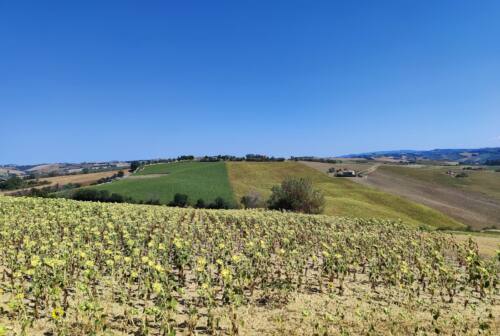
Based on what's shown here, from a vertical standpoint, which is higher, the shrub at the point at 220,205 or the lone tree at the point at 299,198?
the lone tree at the point at 299,198

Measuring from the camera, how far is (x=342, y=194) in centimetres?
8144

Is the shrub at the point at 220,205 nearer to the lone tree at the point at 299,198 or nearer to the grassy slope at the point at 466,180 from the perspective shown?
the lone tree at the point at 299,198

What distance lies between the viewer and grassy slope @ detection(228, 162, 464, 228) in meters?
65.4

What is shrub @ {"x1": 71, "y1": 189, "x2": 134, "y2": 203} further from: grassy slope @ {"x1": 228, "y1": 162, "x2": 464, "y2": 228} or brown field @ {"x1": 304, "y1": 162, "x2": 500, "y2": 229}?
brown field @ {"x1": 304, "y1": 162, "x2": 500, "y2": 229}

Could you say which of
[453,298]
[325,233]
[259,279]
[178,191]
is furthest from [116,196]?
[453,298]

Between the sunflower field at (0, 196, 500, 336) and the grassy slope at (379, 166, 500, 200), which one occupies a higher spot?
the sunflower field at (0, 196, 500, 336)

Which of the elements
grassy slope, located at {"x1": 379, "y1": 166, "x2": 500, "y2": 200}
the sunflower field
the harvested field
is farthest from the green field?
the sunflower field

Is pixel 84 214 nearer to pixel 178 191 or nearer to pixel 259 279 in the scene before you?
pixel 259 279

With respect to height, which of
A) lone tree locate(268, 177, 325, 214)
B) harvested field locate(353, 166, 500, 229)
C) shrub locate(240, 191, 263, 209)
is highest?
lone tree locate(268, 177, 325, 214)

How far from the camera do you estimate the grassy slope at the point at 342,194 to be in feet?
215

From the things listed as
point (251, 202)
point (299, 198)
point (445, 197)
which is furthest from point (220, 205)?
point (445, 197)

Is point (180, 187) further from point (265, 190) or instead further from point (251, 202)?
point (251, 202)

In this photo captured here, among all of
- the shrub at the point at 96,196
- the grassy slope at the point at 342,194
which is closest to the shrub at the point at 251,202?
the grassy slope at the point at 342,194

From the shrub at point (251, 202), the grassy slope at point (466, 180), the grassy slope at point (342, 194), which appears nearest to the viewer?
the shrub at point (251, 202)
